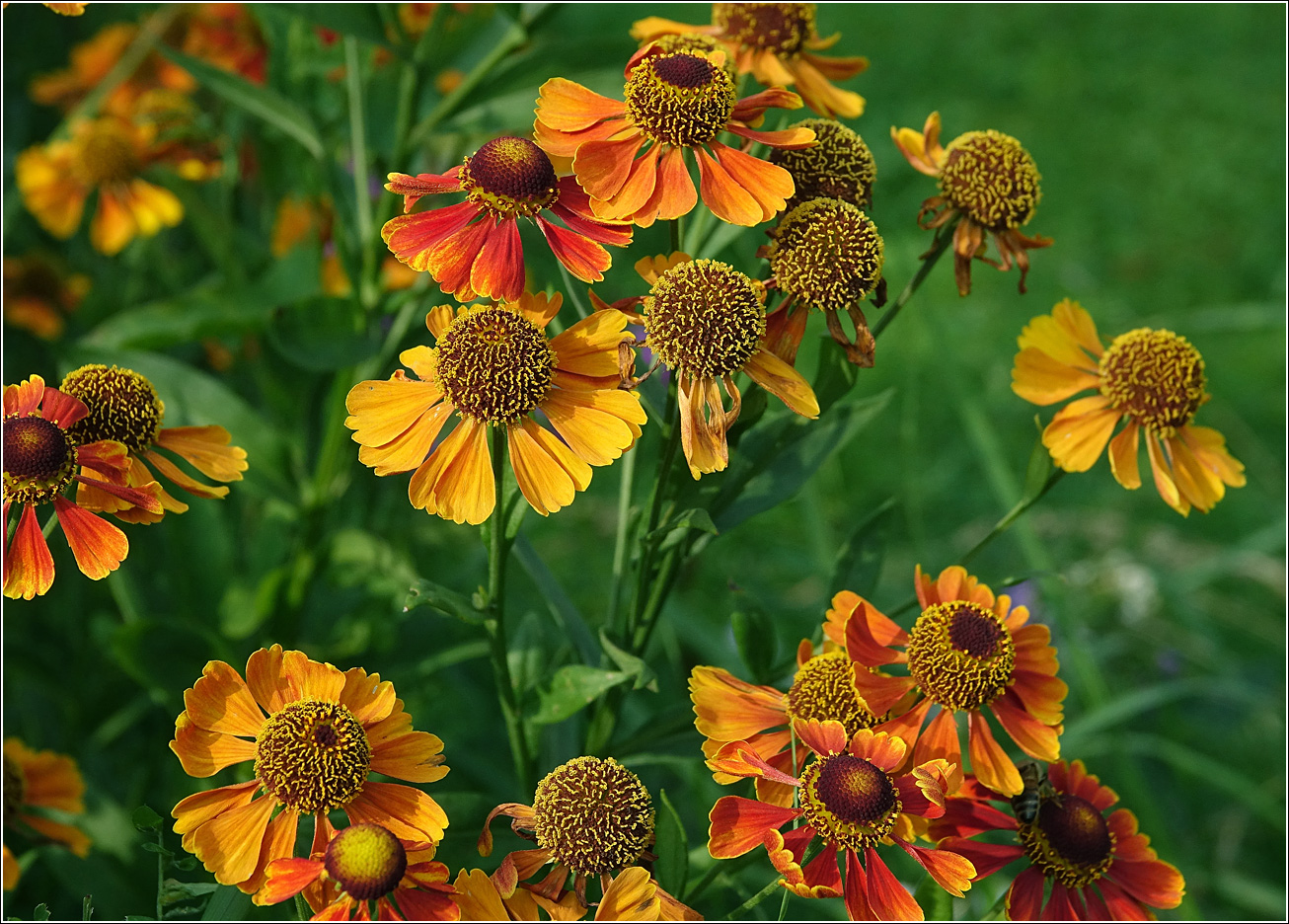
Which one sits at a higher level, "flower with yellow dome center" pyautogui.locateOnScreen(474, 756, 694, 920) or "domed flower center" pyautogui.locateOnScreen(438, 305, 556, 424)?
"domed flower center" pyautogui.locateOnScreen(438, 305, 556, 424)

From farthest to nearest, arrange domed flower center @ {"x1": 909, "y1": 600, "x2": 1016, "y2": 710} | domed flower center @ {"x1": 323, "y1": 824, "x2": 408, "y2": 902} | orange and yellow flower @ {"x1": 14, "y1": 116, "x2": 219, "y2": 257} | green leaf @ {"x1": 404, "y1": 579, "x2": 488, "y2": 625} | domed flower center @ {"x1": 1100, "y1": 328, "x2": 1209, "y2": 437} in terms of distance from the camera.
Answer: orange and yellow flower @ {"x1": 14, "y1": 116, "x2": 219, "y2": 257} < domed flower center @ {"x1": 1100, "y1": 328, "x2": 1209, "y2": 437} < domed flower center @ {"x1": 909, "y1": 600, "x2": 1016, "y2": 710} < green leaf @ {"x1": 404, "y1": 579, "x2": 488, "y2": 625} < domed flower center @ {"x1": 323, "y1": 824, "x2": 408, "y2": 902}

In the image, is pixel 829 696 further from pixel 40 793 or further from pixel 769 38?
pixel 40 793

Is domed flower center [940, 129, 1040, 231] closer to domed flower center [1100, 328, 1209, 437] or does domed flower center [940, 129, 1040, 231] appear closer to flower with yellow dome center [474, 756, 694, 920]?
domed flower center [1100, 328, 1209, 437]

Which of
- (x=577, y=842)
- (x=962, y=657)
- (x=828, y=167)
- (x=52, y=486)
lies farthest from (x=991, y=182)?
(x=52, y=486)

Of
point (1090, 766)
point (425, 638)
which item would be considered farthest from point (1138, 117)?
point (425, 638)

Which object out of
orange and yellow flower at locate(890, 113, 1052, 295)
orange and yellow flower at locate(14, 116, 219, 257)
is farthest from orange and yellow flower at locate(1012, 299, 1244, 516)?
orange and yellow flower at locate(14, 116, 219, 257)

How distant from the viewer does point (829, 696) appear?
90cm

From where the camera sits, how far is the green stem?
986 millimetres

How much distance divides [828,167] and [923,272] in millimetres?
125

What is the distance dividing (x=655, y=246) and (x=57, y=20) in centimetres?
146

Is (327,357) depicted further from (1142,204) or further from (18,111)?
(1142,204)

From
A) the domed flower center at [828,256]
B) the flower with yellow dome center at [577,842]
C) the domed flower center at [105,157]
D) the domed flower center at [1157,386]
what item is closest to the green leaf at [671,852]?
the flower with yellow dome center at [577,842]

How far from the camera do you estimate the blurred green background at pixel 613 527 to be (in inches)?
54.0

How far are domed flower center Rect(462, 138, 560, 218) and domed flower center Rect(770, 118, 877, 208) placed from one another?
0.64ft
